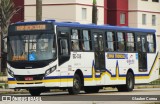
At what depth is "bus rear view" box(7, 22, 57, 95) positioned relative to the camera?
2844 cm

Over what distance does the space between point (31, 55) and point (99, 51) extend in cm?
461

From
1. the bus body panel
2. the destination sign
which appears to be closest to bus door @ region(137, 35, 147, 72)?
the bus body panel

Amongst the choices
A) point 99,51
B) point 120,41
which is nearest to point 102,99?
point 99,51

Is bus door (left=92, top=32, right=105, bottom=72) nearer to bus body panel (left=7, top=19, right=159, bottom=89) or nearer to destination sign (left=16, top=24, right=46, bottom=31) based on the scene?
bus body panel (left=7, top=19, right=159, bottom=89)

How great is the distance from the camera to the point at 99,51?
105ft

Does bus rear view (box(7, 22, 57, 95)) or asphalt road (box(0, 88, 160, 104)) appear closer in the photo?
asphalt road (box(0, 88, 160, 104))

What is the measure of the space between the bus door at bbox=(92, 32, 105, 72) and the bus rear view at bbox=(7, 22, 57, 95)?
3716mm

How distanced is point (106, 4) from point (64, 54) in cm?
4640

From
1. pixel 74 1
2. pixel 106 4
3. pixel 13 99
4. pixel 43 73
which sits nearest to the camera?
pixel 13 99

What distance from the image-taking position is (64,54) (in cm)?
2920

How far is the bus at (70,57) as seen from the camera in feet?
93.7

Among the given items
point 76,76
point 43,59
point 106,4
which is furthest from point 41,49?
point 106,4

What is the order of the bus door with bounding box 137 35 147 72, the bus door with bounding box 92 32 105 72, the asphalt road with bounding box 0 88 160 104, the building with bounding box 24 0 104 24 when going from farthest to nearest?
the building with bounding box 24 0 104 24
the bus door with bounding box 137 35 147 72
the bus door with bounding box 92 32 105 72
the asphalt road with bounding box 0 88 160 104

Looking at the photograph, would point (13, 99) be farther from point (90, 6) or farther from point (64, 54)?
point (90, 6)
